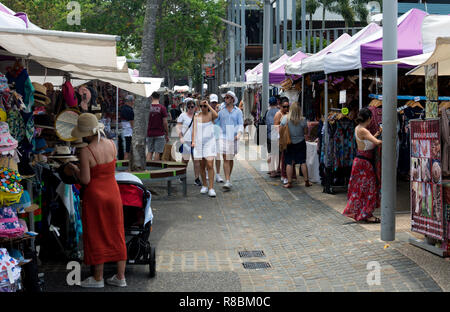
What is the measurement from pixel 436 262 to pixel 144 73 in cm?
761

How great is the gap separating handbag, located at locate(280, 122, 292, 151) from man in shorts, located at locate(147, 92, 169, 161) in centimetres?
319

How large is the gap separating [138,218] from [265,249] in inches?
79.9

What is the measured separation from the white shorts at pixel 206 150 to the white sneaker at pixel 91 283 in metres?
5.88

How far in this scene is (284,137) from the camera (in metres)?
12.2

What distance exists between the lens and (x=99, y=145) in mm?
5699

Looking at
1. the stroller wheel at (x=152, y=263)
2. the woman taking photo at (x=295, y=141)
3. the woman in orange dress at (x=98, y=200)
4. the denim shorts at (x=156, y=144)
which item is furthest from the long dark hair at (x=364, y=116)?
the denim shorts at (x=156, y=144)

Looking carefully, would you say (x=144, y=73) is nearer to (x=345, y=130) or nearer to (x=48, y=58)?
(x=345, y=130)

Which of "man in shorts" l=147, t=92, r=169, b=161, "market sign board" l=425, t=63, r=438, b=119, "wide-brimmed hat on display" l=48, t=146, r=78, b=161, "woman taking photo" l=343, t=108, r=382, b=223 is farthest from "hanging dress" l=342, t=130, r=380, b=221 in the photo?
"man in shorts" l=147, t=92, r=169, b=161

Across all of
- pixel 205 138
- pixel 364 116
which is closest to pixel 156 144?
pixel 205 138

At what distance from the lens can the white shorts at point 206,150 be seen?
11570mm

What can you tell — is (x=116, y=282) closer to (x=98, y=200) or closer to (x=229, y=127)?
(x=98, y=200)

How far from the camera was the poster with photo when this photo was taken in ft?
22.4

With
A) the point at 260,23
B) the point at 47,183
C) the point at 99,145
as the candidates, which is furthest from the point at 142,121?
the point at 260,23

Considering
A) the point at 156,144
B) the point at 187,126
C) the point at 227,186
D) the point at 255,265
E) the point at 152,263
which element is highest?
the point at 187,126
